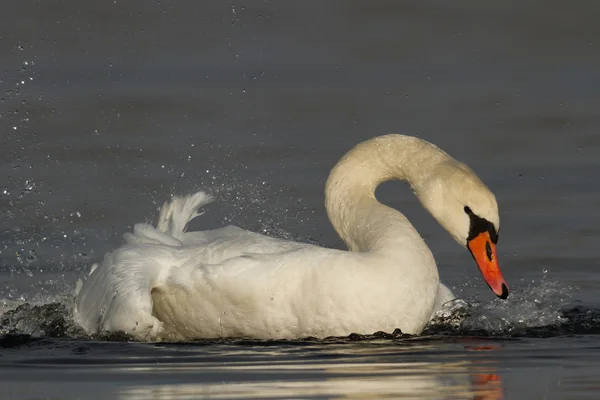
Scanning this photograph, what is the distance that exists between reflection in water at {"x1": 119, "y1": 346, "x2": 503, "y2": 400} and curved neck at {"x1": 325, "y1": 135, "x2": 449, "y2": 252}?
1179 millimetres

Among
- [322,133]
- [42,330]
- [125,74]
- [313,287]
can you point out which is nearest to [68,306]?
[42,330]

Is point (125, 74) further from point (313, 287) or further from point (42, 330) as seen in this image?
point (313, 287)

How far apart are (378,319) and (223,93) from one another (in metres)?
7.21

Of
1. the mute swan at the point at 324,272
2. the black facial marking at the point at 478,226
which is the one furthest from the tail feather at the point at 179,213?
the black facial marking at the point at 478,226

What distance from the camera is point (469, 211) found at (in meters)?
9.05

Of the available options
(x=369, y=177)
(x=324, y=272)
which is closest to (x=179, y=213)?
(x=369, y=177)

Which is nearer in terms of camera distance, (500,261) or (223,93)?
(500,261)

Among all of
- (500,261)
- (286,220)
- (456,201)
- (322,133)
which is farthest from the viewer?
(322,133)

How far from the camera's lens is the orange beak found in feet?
29.7

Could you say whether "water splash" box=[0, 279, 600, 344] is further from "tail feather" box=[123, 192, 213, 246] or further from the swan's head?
"tail feather" box=[123, 192, 213, 246]

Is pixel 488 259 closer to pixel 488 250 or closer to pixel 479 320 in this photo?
pixel 488 250

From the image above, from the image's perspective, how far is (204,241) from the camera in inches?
387

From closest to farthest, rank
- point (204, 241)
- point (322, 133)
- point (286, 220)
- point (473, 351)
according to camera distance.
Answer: point (473, 351)
point (204, 241)
point (286, 220)
point (322, 133)

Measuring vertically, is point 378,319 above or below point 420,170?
below
